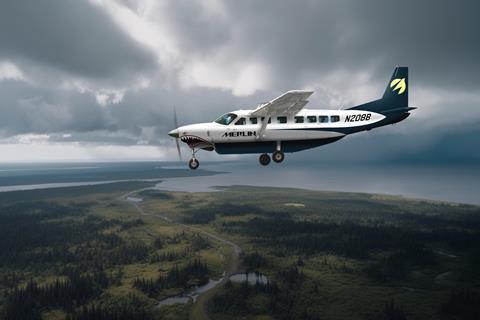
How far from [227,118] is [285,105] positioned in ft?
16.5

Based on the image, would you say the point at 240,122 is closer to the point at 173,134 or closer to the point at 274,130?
the point at 274,130

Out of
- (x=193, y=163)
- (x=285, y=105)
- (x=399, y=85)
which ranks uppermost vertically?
(x=399, y=85)

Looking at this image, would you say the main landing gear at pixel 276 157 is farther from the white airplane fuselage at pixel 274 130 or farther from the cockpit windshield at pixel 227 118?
the cockpit windshield at pixel 227 118

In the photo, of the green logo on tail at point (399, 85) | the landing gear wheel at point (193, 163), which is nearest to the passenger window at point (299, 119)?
the green logo on tail at point (399, 85)

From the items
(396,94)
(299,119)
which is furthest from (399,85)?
(299,119)

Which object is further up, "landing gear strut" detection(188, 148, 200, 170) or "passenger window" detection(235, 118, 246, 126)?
"passenger window" detection(235, 118, 246, 126)

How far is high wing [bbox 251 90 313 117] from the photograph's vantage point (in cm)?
2172

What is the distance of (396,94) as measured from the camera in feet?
83.8

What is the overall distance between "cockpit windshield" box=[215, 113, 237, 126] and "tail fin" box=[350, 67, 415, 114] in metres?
12.3

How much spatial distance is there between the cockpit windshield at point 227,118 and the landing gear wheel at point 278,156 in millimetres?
4492

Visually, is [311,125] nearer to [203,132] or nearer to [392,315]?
[203,132]

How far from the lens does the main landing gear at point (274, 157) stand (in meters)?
23.3

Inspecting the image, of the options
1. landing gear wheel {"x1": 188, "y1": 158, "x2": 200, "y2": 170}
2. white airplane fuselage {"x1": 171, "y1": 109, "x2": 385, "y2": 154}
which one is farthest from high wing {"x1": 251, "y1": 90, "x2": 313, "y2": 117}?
landing gear wheel {"x1": 188, "y1": 158, "x2": 200, "y2": 170}

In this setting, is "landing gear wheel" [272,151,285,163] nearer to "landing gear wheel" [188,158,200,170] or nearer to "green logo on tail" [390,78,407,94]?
"landing gear wheel" [188,158,200,170]
